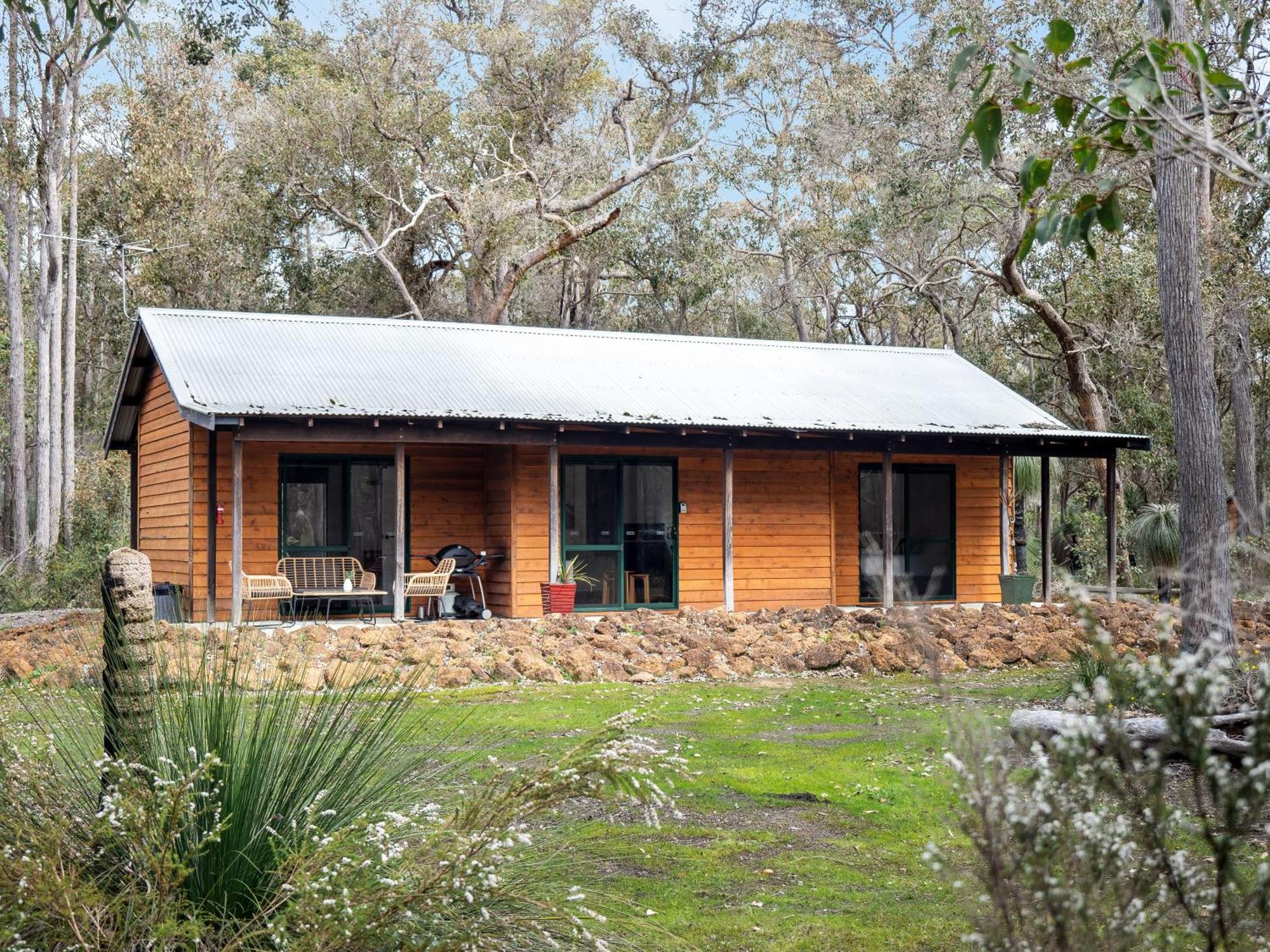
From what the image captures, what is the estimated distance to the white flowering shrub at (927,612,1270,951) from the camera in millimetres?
1798

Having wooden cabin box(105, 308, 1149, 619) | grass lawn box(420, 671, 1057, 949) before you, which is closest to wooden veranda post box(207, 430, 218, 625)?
wooden cabin box(105, 308, 1149, 619)

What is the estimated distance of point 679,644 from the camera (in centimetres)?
1170

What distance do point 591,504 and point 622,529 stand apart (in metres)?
0.50

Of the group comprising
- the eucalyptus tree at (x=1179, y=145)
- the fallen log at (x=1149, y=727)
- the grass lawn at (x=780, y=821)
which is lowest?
the grass lawn at (x=780, y=821)

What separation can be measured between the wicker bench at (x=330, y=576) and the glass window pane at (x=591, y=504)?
8.48 feet

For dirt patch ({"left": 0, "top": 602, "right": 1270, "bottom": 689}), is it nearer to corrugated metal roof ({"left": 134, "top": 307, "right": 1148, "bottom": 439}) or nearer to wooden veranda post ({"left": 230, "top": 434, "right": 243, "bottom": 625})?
wooden veranda post ({"left": 230, "top": 434, "right": 243, "bottom": 625})

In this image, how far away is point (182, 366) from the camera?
14.4m

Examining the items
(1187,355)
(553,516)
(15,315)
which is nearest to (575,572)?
(553,516)

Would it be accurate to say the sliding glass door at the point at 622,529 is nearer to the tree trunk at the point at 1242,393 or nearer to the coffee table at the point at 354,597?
the coffee table at the point at 354,597

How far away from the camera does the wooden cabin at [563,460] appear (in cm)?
1439

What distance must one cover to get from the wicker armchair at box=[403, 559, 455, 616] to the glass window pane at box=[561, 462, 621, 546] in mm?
1899

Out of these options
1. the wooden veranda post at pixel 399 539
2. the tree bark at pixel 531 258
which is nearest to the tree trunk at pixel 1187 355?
the wooden veranda post at pixel 399 539

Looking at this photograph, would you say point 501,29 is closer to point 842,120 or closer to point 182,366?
point 842,120

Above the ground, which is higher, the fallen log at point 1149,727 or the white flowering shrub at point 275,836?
the white flowering shrub at point 275,836
